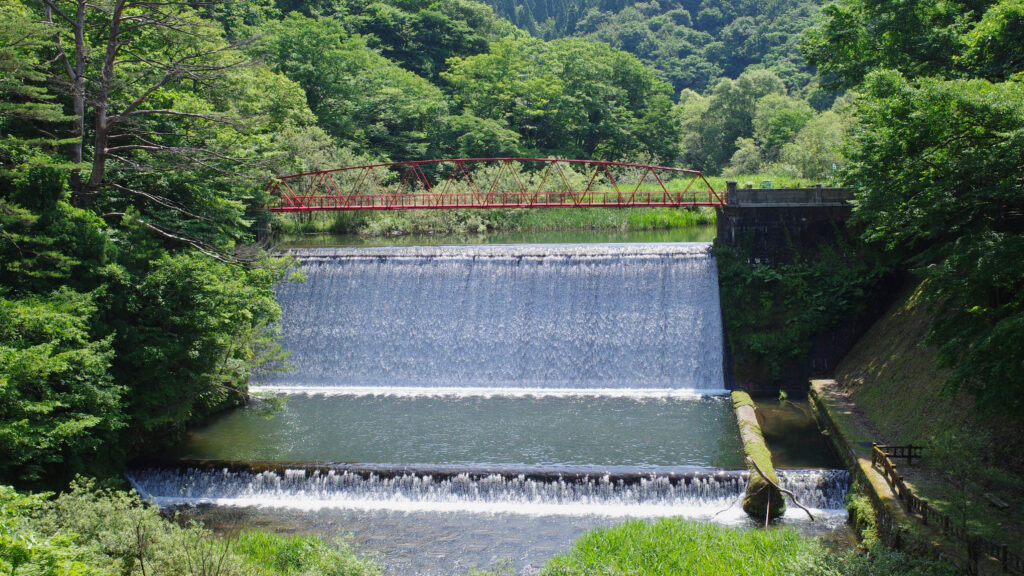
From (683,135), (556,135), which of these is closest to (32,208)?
(556,135)

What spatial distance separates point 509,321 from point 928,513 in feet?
40.8

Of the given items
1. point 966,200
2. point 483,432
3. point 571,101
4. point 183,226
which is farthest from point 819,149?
point 183,226

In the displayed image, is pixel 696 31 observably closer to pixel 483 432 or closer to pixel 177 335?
pixel 483 432

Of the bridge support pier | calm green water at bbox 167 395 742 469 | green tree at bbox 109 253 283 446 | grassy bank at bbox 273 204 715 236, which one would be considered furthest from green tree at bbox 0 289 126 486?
grassy bank at bbox 273 204 715 236

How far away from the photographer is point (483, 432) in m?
17.0

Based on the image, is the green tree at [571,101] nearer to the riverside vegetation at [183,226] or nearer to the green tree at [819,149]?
the green tree at [819,149]

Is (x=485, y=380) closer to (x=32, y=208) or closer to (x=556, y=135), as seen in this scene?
(x=32, y=208)

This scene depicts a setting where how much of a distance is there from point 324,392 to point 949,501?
15111 millimetres

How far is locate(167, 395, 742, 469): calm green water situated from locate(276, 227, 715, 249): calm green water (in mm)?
11890

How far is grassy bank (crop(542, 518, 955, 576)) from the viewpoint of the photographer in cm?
947

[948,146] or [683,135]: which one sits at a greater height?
[683,135]

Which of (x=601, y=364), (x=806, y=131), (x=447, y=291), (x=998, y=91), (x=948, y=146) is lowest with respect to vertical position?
(x=601, y=364)

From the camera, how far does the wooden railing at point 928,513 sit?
9.05 metres

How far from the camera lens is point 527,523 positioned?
13125mm
